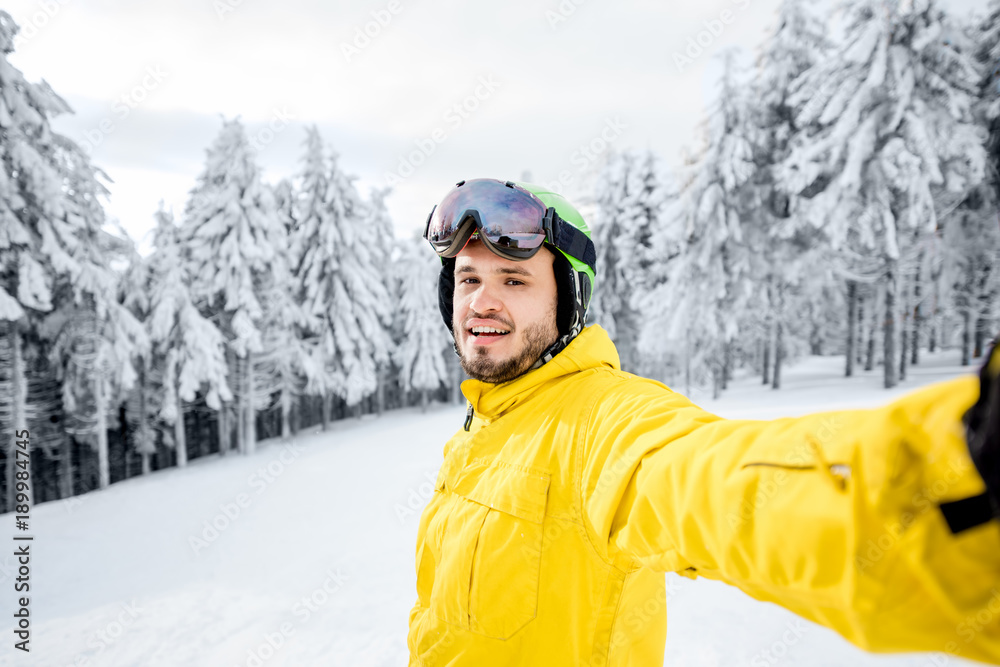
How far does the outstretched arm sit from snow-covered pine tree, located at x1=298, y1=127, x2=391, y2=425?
22585 millimetres

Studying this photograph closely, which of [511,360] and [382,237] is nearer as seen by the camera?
[511,360]

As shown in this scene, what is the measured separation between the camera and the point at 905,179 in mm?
12117

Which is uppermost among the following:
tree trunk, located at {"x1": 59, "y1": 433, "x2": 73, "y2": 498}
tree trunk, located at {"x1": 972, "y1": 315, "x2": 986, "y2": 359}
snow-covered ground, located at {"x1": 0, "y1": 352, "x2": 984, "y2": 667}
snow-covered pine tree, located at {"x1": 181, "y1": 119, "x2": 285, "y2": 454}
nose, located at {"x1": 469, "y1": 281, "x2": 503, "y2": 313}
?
snow-covered pine tree, located at {"x1": 181, "y1": 119, "x2": 285, "y2": 454}

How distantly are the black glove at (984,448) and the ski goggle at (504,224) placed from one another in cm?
175

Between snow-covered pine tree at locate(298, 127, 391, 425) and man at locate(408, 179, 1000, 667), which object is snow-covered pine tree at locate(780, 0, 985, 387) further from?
snow-covered pine tree at locate(298, 127, 391, 425)

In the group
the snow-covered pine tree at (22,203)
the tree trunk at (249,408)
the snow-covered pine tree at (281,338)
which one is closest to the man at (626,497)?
the snow-covered pine tree at (22,203)

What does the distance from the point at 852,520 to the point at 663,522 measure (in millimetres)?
448

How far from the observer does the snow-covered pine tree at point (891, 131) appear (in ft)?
39.3

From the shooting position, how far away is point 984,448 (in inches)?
24.0

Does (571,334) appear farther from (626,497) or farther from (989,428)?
(989,428)

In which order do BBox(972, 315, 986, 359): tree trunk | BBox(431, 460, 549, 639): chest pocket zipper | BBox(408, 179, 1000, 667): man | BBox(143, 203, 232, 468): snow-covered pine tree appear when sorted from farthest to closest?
BBox(972, 315, 986, 359): tree trunk → BBox(143, 203, 232, 468): snow-covered pine tree → BBox(431, 460, 549, 639): chest pocket zipper → BBox(408, 179, 1000, 667): man

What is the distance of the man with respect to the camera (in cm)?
70

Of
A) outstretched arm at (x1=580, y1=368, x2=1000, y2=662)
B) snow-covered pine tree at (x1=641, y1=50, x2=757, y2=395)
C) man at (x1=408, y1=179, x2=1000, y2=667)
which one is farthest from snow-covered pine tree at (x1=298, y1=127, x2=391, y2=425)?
outstretched arm at (x1=580, y1=368, x2=1000, y2=662)

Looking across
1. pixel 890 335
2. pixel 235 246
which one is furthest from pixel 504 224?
pixel 235 246
